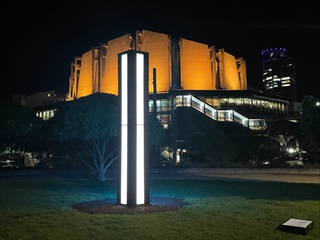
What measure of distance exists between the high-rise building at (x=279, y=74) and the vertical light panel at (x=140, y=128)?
178 meters

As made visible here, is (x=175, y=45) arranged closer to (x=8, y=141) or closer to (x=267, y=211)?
(x=8, y=141)

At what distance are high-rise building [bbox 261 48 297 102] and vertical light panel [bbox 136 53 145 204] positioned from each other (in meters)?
178

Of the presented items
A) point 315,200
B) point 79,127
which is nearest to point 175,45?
point 79,127

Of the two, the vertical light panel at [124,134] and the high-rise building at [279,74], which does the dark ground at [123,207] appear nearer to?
the vertical light panel at [124,134]

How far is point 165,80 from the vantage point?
7669 centimetres

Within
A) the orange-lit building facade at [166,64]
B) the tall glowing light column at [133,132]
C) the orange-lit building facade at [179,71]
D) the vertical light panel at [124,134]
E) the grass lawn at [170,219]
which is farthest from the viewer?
the orange-lit building facade at [166,64]

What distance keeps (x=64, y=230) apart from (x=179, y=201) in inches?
230

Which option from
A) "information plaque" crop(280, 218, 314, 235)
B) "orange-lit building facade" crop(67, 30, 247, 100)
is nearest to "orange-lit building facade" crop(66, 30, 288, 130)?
"orange-lit building facade" crop(67, 30, 247, 100)

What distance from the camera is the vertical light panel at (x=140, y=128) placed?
11953 millimetres

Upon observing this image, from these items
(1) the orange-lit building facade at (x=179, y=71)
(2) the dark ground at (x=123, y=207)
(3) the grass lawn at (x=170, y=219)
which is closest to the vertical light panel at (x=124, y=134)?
(2) the dark ground at (x=123, y=207)

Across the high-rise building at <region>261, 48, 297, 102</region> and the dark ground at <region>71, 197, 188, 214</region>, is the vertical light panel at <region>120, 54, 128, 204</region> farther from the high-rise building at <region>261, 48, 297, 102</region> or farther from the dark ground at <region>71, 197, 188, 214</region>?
the high-rise building at <region>261, 48, 297, 102</region>

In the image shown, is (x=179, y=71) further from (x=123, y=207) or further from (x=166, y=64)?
(x=123, y=207)

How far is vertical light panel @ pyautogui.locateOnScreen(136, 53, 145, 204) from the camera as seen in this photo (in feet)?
39.2

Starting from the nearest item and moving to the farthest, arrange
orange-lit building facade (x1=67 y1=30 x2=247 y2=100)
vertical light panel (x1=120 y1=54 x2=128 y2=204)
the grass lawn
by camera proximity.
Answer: the grass lawn, vertical light panel (x1=120 y1=54 x2=128 y2=204), orange-lit building facade (x1=67 y1=30 x2=247 y2=100)
